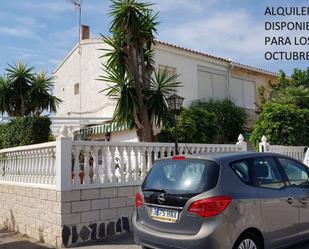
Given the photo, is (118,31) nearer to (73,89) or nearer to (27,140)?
(27,140)

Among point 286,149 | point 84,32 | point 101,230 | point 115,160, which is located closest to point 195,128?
point 286,149

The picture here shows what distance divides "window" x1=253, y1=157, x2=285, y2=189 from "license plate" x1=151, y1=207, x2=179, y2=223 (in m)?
1.31

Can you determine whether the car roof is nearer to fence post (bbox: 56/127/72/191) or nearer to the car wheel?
the car wheel

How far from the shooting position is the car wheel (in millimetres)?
5359

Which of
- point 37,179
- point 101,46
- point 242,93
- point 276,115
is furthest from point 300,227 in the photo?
point 242,93

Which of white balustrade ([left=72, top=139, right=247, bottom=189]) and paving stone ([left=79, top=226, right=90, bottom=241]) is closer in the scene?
paving stone ([left=79, top=226, right=90, bottom=241])

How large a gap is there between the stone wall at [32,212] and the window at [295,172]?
400cm

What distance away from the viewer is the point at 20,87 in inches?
632

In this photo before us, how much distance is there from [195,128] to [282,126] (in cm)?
348

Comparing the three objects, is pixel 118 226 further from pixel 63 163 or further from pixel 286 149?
pixel 286 149

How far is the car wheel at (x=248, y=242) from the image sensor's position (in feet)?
17.6

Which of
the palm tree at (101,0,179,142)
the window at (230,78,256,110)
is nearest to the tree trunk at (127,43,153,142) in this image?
the palm tree at (101,0,179,142)

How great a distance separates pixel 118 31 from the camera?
12.1m

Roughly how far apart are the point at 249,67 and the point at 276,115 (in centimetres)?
721
